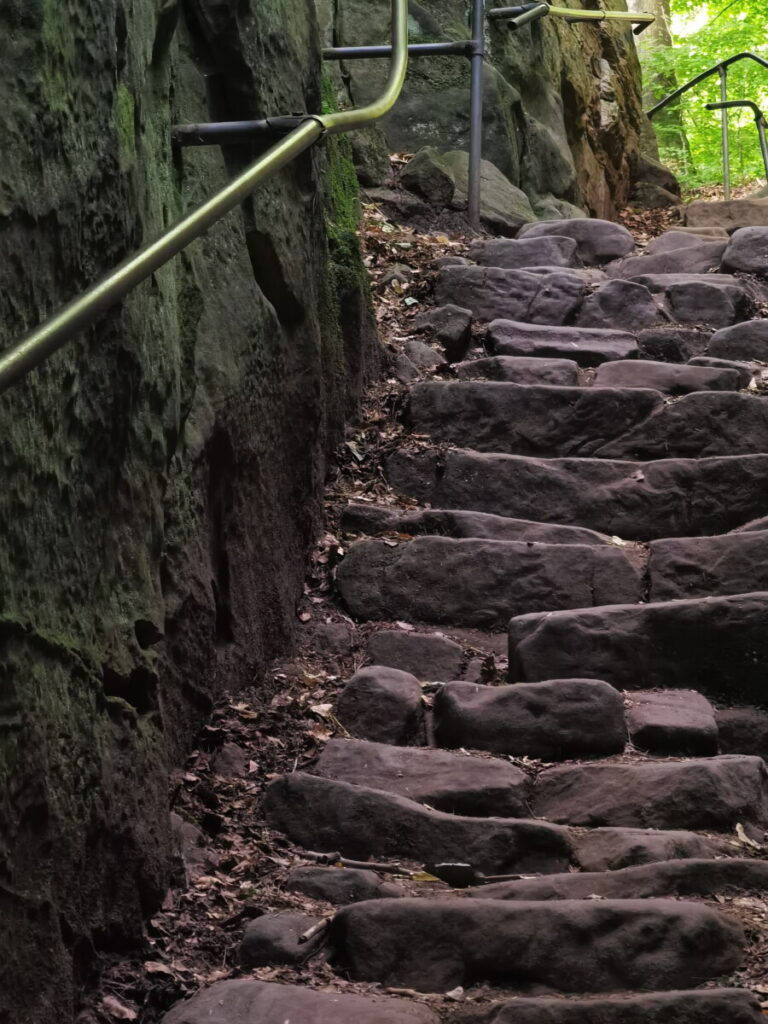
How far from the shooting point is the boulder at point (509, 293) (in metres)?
6.00

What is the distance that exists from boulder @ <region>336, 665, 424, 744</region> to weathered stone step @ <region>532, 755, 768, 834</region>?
468 millimetres

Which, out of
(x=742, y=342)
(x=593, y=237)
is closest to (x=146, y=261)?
(x=742, y=342)

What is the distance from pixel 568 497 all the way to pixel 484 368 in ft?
3.47

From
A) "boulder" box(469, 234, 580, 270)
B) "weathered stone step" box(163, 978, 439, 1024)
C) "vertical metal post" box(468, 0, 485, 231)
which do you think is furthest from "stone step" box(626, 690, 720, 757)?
"vertical metal post" box(468, 0, 485, 231)

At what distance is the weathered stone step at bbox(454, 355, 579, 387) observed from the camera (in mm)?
5172

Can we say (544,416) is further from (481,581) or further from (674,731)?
(674,731)

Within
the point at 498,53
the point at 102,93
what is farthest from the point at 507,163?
the point at 102,93

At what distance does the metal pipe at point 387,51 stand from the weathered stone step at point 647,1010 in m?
5.03

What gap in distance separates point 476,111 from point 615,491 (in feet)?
11.7

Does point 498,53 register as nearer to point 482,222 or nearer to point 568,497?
point 482,222

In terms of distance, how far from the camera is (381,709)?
11.0 ft

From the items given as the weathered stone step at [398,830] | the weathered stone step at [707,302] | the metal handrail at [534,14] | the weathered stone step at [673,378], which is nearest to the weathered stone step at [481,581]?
the weathered stone step at [398,830]

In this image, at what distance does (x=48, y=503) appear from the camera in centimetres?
213

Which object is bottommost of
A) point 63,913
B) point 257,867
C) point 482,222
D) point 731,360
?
point 257,867
